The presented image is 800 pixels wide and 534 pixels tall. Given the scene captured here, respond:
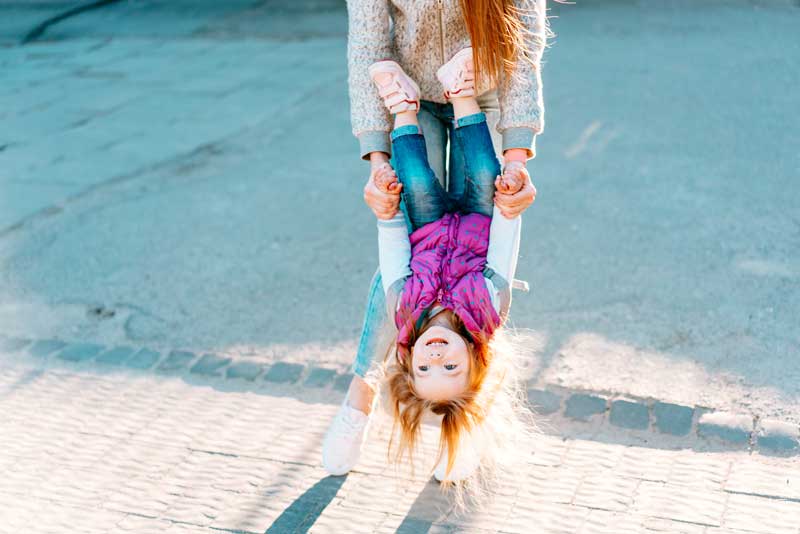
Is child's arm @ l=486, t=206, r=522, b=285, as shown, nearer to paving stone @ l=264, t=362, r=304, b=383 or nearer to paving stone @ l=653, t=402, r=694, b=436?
paving stone @ l=653, t=402, r=694, b=436

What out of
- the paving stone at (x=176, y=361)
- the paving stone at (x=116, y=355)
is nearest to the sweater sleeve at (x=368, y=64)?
the paving stone at (x=176, y=361)

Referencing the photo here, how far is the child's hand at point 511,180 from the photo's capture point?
251 centimetres

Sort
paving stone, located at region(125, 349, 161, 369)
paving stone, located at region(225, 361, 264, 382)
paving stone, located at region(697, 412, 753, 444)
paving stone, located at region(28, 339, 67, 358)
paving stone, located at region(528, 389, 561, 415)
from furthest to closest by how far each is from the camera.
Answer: paving stone, located at region(28, 339, 67, 358) < paving stone, located at region(125, 349, 161, 369) < paving stone, located at region(225, 361, 264, 382) < paving stone, located at region(528, 389, 561, 415) < paving stone, located at region(697, 412, 753, 444)

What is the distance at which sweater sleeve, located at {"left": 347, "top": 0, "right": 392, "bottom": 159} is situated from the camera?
260cm

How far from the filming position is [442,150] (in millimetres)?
2816

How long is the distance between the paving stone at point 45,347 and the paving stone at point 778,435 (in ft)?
8.84

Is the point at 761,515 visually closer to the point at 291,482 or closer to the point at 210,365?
the point at 291,482

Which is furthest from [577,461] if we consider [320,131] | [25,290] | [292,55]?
[292,55]

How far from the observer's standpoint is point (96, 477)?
303cm

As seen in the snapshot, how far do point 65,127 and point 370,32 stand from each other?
4.88m

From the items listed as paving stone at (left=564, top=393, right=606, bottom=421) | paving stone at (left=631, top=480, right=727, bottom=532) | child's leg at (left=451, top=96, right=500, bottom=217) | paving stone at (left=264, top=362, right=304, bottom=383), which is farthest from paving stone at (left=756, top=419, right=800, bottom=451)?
paving stone at (left=264, top=362, right=304, bottom=383)

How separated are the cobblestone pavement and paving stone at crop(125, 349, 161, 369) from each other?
0.93 ft

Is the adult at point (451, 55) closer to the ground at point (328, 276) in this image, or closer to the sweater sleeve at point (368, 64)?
the sweater sleeve at point (368, 64)

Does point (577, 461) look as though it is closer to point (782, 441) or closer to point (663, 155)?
point (782, 441)
